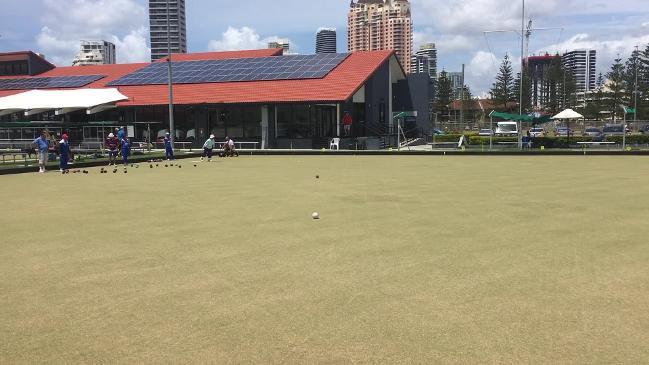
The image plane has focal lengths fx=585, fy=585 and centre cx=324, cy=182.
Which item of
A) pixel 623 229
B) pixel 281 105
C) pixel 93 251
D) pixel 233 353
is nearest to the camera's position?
pixel 233 353

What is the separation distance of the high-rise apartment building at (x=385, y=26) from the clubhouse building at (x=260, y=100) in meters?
117

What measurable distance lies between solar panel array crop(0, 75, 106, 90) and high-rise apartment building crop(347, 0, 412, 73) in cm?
11950

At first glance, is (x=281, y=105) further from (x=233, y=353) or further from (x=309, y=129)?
(x=233, y=353)

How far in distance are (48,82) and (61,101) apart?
61.7 feet

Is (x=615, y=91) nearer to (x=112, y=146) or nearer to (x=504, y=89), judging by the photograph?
(x=504, y=89)

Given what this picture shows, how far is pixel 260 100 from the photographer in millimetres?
38812

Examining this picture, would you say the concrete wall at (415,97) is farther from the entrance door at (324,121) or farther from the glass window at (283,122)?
the glass window at (283,122)

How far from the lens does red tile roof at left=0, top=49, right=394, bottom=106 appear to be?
38.3 metres

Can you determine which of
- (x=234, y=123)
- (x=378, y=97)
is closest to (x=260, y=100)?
(x=234, y=123)

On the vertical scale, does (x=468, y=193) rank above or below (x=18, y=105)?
below

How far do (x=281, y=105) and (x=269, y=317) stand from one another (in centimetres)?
3534

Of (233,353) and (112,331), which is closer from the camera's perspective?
(233,353)

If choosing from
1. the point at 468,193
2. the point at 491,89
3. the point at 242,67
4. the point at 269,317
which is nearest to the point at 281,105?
the point at 242,67

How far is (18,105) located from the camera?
31.9 meters
